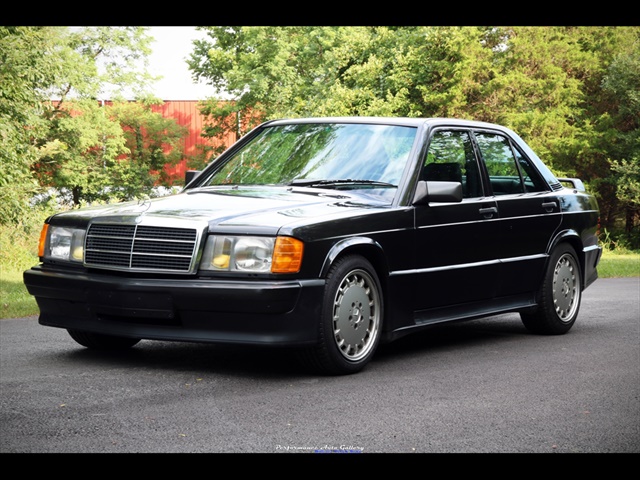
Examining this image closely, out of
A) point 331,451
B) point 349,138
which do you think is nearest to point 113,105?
point 349,138

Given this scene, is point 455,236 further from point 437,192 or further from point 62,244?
point 62,244

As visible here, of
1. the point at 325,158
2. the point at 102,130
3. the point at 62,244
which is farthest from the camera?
the point at 102,130

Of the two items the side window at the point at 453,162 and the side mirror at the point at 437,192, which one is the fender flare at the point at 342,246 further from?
the side window at the point at 453,162

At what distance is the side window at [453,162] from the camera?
797 centimetres

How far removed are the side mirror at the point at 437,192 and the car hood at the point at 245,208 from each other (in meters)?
0.30

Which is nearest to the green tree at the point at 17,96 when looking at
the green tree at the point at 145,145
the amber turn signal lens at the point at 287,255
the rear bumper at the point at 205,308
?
the rear bumper at the point at 205,308

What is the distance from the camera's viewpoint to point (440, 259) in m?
7.71

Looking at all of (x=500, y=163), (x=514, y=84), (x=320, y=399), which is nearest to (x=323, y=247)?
(x=320, y=399)

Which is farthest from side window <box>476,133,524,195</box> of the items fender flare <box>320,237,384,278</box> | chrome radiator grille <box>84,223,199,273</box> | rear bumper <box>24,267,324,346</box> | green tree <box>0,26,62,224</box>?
green tree <box>0,26,62,224</box>

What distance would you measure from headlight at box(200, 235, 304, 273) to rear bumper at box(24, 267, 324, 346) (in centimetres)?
10

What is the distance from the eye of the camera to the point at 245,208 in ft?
22.5

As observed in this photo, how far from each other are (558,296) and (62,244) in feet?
14.6

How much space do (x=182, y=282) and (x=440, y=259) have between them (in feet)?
7.10
